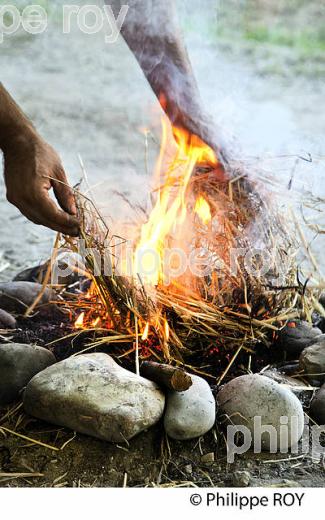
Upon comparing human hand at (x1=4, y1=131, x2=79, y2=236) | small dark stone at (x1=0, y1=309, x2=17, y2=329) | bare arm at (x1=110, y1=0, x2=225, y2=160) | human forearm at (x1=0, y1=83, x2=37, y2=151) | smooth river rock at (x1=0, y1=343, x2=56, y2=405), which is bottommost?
small dark stone at (x1=0, y1=309, x2=17, y2=329)

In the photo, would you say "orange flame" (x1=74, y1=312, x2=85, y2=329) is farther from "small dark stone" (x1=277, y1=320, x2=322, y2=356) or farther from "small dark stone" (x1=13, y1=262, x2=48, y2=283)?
"small dark stone" (x1=277, y1=320, x2=322, y2=356)

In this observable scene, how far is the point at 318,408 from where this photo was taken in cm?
163

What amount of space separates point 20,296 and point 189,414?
859 mm

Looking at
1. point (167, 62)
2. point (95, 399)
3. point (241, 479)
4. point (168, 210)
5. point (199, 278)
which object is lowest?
point (241, 479)

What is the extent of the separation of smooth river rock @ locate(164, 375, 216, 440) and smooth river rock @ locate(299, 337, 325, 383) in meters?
0.35

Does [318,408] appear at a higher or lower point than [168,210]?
lower

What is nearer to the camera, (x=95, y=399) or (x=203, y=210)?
(x=95, y=399)

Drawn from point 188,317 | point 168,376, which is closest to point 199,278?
point 188,317

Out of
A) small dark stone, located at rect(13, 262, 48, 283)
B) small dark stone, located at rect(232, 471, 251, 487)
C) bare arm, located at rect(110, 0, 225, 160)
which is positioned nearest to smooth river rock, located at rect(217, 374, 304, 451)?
small dark stone, located at rect(232, 471, 251, 487)

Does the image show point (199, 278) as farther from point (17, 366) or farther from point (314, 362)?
point (17, 366)

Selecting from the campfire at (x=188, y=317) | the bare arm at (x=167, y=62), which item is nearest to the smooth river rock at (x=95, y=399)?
the campfire at (x=188, y=317)

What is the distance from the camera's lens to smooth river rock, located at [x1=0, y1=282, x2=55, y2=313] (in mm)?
2139

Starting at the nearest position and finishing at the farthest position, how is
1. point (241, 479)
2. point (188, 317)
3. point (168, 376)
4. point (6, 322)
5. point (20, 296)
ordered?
point (241, 479) → point (168, 376) → point (188, 317) → point (6, 322) → point (20, 296)

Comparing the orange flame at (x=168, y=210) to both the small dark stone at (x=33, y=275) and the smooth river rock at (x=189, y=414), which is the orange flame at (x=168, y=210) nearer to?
the smooth river rock at (x=189, y=414)
